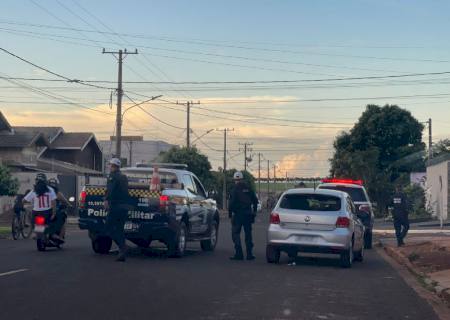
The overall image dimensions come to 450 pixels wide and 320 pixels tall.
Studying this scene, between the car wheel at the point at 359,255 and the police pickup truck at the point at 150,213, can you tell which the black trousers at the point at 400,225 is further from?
the police pickup truck at the point at 150,213

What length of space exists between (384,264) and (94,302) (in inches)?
386

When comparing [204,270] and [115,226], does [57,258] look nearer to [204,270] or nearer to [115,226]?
[115,226]

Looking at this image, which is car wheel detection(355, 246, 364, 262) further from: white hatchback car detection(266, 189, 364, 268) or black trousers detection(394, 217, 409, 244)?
black trousers detection(394, 217, 409, 244)

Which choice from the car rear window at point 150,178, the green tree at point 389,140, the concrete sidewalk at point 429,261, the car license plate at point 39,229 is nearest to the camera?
the concrete sidewalk at point 429,261

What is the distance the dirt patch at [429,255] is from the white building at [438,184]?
762 inches

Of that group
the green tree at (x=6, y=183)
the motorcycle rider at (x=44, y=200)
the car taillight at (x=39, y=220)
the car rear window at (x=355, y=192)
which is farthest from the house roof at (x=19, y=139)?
the car taillight at (x=39, y=220)

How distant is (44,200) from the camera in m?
17.8

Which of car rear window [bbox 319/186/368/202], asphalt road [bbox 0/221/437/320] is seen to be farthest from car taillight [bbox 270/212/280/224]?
car rear window [bbox 319/186/368/202]

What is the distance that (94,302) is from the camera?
10.1m

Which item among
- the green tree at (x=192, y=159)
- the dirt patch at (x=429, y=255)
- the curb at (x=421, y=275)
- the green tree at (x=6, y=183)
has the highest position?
the green tree at (x=192, y=159)

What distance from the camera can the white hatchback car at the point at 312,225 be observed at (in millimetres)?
16297

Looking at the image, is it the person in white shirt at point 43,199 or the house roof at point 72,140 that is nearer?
the person in white shirt at point 43,199

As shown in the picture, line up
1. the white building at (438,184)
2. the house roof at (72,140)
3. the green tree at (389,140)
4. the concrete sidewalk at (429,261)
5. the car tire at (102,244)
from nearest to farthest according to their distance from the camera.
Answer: the concrete sidewalk at (429,261)
the car tire at (102,244)
the white building at (438,184)
the house roof at (72,140)
the green tree at (389,140)

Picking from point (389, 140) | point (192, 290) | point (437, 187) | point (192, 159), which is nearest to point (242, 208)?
point (192, 290)
